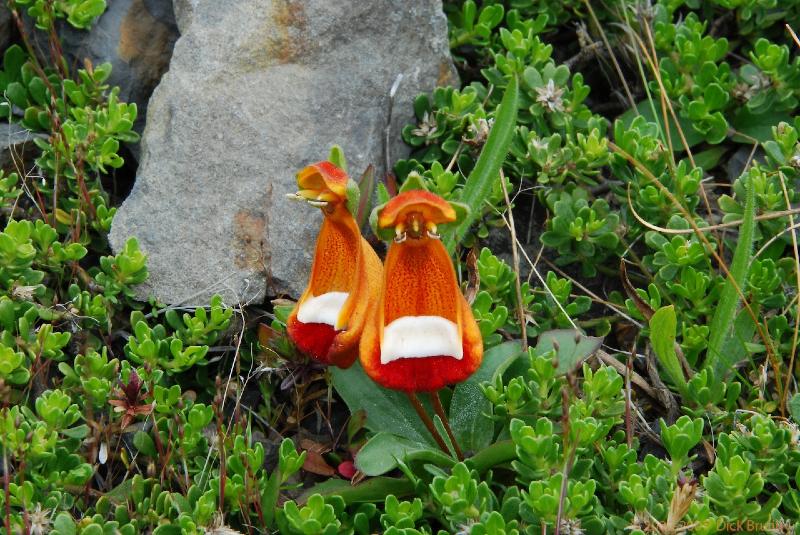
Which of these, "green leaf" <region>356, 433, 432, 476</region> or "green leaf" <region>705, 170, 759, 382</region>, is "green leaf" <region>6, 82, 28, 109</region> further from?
"green leaf" <region>705, 170, 759, 382</region>

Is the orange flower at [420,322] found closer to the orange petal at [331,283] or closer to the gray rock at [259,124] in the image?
the orange petal at [331,283]

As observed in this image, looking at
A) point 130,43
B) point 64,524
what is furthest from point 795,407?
point 130,43

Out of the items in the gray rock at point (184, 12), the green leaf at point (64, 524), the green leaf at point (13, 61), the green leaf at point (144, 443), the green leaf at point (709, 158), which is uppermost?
the gray rock at point (184, 12)

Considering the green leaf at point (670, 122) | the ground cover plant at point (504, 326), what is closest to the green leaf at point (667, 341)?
the ground cover plant at point (504, 326)

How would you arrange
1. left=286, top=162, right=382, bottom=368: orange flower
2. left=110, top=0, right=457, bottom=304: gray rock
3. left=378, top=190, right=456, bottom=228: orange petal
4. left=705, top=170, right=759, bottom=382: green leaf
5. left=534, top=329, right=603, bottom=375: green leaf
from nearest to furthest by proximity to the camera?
left=378, top=190, right=456, bottom=228: orange petal, left=286, top=162, right=382, bottom=368: orange flower, left=534, top=329, right=603, bottom=375: green leaf, left=705, top=170, right=759, bottom=382: green leaf, left=110, top=0, right=457, bottom=304: gray rock

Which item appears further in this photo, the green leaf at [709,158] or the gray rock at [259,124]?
the green leaf at [709,158]

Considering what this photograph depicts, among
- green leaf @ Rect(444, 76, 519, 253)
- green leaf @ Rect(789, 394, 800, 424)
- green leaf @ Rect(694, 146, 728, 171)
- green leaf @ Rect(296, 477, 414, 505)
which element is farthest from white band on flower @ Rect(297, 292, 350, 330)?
green leaf @ Rect(694, 146, 728, 171)

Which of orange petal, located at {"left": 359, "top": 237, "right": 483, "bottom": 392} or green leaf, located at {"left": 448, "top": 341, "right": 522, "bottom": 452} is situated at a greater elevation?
orange petal, located at {"left": 359, "top": 237, "right": 483, "bottom": 392}
